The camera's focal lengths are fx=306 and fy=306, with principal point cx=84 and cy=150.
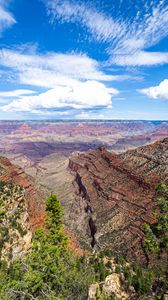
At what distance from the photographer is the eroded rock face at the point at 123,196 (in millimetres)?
76938

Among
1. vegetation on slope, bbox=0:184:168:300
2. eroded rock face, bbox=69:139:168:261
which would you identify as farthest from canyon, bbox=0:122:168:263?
vegetation on slope, bbox=0:184:168:300

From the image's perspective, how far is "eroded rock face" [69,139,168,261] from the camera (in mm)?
76938

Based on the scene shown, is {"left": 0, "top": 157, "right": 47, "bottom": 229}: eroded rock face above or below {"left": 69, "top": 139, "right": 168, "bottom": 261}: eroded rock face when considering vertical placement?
above

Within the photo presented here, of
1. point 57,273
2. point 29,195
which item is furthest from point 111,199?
point 57,273

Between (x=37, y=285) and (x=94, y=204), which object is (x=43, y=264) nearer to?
(x=37, y=285)

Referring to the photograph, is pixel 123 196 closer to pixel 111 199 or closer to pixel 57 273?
pixel 111 199

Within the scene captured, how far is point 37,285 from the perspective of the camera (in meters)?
22.9

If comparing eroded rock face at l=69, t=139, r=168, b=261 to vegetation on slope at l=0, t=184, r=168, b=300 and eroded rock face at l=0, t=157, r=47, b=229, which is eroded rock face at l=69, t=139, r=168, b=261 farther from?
vegetation on slope at l=0, t=184, r=168, b=300

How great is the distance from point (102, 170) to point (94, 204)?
25278 mm

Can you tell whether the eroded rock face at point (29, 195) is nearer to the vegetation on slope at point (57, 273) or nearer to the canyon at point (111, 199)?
the canyon at point (111, 199)

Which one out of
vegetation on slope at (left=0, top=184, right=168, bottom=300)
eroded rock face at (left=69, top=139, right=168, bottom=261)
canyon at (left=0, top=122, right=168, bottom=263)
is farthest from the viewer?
eroded rock face at (left=69, top=139, right=168, bottom=261)

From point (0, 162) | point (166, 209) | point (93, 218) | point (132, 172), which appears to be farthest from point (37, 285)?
point (132, 172)

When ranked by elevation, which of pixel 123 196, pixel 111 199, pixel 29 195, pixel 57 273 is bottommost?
pixel 111 199

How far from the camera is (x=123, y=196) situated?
10125 cm
